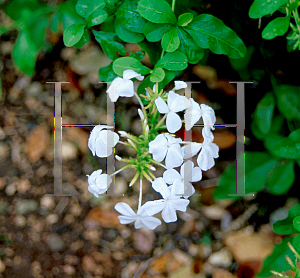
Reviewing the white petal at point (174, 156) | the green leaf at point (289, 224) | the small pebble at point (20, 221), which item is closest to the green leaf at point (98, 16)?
the white petal at point (174, 156)

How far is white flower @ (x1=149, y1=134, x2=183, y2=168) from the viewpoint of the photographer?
61 centimetres

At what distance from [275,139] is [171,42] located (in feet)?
1.41

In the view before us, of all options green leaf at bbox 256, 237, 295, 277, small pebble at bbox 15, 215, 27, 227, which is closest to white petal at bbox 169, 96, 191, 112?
green leaf at bbox 256, 237, 295, 277

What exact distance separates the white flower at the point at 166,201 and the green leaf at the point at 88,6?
419 millimetres

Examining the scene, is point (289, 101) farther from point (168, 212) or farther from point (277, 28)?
point (168, 212)

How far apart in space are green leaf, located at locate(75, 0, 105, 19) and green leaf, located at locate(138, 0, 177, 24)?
0.10 m

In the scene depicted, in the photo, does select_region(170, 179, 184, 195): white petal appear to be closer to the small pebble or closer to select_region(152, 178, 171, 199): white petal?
select_region(152, 178, 171, 199): white petal

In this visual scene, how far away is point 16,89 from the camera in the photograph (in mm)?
1209

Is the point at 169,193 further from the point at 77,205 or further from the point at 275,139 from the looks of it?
the point at 77,205

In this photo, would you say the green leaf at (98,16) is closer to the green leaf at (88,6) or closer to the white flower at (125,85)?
the green leaf at (88,6)

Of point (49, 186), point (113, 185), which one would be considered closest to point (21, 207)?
point (49, 186)

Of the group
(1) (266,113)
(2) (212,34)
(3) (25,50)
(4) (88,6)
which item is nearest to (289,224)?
(1) (266,113)

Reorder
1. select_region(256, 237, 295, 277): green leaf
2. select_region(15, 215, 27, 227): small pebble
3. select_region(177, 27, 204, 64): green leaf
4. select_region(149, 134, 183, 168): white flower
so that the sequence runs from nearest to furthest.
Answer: select_region(149, 134, 183, 168): white flower < select_region(177, 27, 204, 64): green leaf < select_region(256, 237, 295, 277): green leaf < select_region(15, 215, 27, 227): small pebble

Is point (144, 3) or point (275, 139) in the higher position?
point (144, 3)
